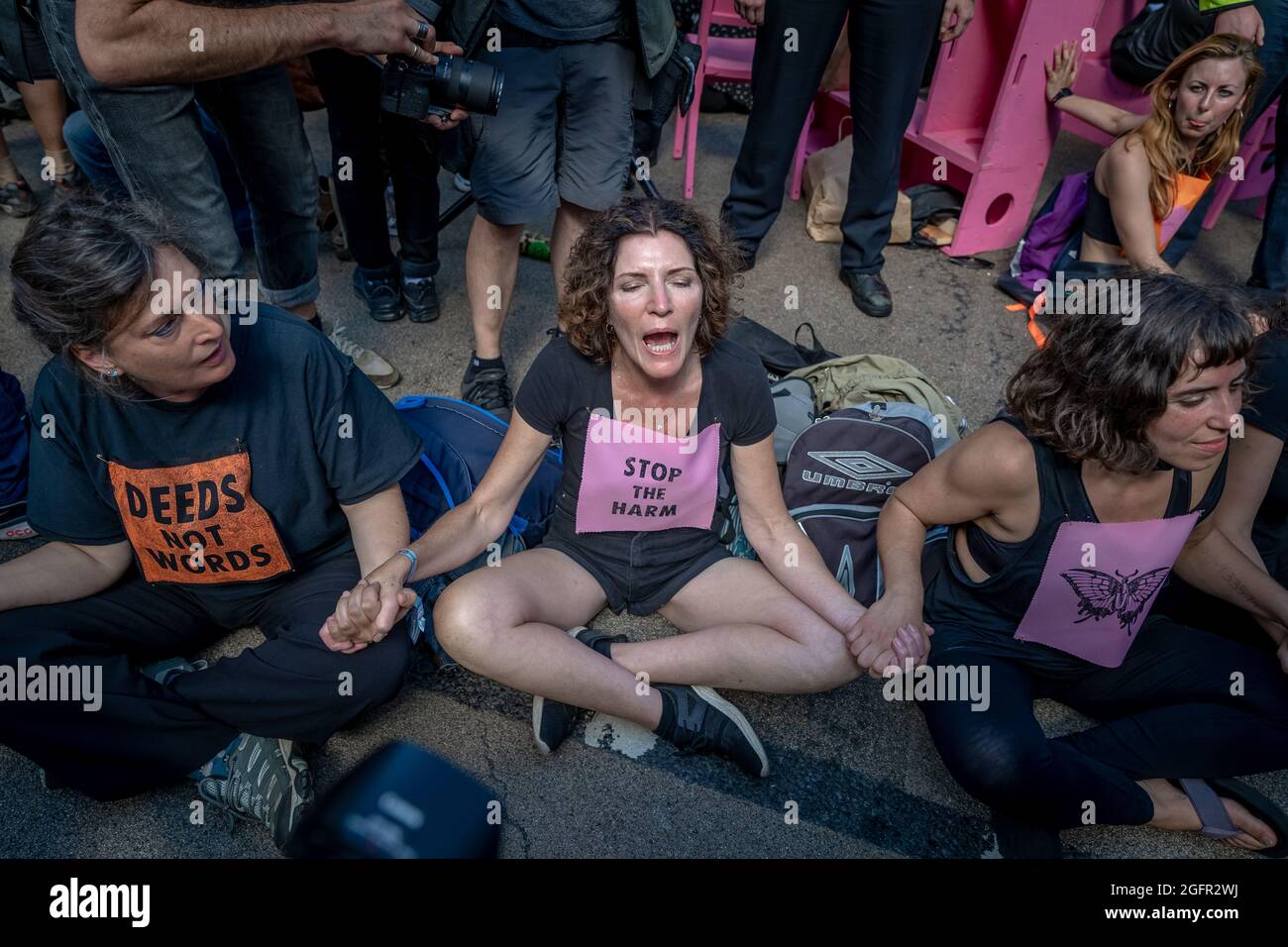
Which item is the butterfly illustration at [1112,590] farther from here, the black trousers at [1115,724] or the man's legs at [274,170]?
the man's legs at [274,170]

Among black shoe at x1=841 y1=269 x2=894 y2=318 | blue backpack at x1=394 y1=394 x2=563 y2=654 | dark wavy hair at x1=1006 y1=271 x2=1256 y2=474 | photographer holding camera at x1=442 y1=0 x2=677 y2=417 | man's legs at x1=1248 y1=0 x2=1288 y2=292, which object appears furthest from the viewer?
black shoe at x1=841 y1=269 x2=894 y2=318

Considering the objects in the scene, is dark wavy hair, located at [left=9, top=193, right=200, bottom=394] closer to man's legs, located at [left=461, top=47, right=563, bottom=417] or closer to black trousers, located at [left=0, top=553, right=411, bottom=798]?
black trousers, located at [left=0, top=553, right=411, bottom=798]

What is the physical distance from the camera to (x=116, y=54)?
197 centimetres

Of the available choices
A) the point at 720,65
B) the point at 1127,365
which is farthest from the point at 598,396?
the point at 720,65

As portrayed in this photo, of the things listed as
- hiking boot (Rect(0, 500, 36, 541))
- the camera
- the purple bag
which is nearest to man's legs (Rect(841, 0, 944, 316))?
the purple bag

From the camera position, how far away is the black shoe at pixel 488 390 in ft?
10.2

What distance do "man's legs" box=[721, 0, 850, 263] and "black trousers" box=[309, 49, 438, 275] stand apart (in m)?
1.21

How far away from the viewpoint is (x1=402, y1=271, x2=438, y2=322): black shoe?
143 inches

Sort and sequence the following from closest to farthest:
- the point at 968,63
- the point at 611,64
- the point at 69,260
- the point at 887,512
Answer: the point at 69,260, the point at 887,512, the point at 611,64, the point at 968,63

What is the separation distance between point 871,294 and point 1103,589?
216 cm

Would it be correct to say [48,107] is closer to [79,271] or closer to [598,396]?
[79,271]

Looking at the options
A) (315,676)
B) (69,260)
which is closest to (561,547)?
(315,676)

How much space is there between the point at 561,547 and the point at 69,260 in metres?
1.24

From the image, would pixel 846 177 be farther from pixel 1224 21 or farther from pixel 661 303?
pixel 661 303
